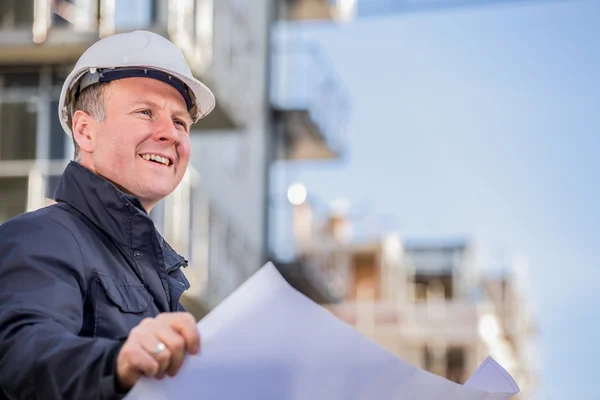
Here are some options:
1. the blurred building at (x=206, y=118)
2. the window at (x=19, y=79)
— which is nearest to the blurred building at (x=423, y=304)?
the blurred building at (x=206, y=118)

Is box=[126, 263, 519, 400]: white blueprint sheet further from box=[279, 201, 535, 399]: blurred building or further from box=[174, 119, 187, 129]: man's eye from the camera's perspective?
box=[279, 201, 535, 399]: blurred building

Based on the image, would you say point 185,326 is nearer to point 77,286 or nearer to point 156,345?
point 156,345

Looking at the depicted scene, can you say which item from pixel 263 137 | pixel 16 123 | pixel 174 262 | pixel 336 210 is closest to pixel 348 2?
pixel 263 137

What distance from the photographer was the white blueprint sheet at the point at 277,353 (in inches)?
102

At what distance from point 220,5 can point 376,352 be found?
762 inches

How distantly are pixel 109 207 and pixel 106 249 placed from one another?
93 millimetres

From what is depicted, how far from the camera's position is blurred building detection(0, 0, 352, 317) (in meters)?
17.5

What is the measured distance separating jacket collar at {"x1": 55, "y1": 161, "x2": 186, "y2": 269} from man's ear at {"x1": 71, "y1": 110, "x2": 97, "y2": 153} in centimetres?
10

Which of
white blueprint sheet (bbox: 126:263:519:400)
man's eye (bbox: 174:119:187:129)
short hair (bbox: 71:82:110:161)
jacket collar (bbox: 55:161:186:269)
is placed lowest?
white blueprint sheet (bbox: 126:263:519:400)

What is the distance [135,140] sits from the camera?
10.3 feet

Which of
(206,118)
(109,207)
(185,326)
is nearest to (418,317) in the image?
(206,118)

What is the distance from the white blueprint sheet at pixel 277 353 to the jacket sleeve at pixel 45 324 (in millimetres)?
130

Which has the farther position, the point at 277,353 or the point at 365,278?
the point at 365,278

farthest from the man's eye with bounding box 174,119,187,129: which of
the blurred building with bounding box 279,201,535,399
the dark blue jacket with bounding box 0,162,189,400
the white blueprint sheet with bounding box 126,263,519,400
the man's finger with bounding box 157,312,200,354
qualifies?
the blurred building with bounding box 279,201,535,399
